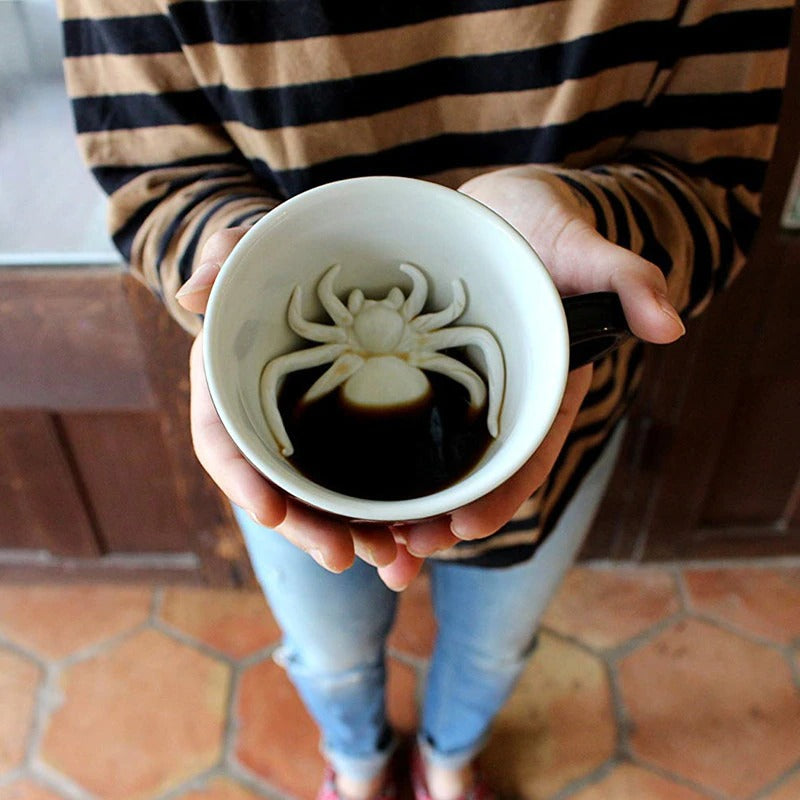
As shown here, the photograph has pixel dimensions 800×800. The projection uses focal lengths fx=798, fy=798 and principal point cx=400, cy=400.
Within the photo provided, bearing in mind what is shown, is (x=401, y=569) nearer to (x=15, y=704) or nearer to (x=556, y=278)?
(x=556, y=278)

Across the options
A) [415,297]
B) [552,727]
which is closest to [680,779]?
[552,727]

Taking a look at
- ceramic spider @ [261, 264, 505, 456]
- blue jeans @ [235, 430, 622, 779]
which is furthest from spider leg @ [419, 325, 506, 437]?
blue jeans @ [235, 430, 622, 779]

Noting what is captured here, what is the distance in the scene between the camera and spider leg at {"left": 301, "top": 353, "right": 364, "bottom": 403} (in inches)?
17.5

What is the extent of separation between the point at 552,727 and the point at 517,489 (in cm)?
79

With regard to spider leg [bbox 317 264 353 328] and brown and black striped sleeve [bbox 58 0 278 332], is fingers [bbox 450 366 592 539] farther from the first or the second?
brown and black striped sleeve [bbox 58 0 278 332]

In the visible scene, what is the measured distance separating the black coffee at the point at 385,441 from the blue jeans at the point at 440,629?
225 mm

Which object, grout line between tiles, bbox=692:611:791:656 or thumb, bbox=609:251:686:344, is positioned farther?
grout line between tiles, bbox=692:611:791:656

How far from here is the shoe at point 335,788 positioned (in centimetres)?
100

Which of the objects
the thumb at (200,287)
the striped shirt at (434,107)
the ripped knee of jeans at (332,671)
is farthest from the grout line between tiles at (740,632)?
the thumb at (200,287)

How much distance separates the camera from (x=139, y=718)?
Answer: 1.12m

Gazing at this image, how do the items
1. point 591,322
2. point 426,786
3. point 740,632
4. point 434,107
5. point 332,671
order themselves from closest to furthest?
point 591,322
point 434,107
point 332,671
point 426,786
point 740,632

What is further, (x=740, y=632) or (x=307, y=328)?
(x=740, y=632)

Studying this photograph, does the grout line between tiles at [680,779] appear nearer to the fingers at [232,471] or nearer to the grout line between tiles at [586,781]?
the grout line between tiles at [586,781]

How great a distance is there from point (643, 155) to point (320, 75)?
0.25m
